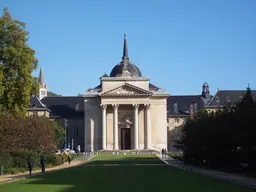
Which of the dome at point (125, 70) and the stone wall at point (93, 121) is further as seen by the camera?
the dome at point (125, 70)

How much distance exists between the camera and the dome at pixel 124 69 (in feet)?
347

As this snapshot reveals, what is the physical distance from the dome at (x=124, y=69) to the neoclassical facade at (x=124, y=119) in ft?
8.38

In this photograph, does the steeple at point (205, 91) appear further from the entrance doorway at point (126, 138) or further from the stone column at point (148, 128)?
the entrance doorway at point (126, 138)

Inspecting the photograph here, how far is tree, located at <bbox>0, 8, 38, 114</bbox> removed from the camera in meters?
50.7

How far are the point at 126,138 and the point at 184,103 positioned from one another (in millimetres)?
21454

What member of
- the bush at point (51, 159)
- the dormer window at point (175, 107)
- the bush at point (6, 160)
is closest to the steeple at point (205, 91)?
the dormer window at point (175, 107)

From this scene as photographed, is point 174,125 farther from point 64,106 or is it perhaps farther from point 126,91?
point 64,106

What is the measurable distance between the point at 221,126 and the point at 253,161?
5.61m

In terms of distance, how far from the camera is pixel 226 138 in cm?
4159

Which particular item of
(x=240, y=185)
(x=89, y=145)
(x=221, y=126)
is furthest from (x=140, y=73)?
(x=240, y=185)

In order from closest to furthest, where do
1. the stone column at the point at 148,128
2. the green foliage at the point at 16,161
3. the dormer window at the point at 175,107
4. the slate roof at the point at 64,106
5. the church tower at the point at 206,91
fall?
1. the green foliage at the point at 16,161
2. the stone column at the point at 148,128
3. the slate roof at the point at 64,106
4. the dormer window at the point at 175,107
5. the church tower at the point at 206,91

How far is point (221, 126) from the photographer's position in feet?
138

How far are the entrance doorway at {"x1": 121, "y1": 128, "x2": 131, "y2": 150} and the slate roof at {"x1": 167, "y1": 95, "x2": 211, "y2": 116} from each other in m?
15.5

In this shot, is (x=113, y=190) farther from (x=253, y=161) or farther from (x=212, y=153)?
(x=212, y=153)
